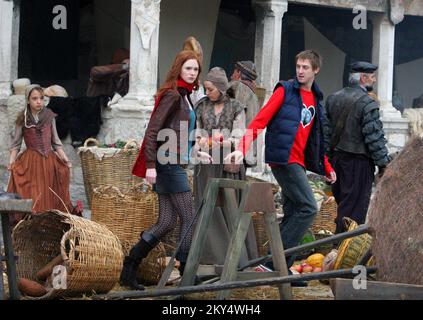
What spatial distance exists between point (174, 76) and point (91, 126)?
532 cm

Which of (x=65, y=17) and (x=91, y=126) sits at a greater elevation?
(x=65, y=17)

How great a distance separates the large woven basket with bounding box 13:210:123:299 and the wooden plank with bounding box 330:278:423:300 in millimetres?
2018

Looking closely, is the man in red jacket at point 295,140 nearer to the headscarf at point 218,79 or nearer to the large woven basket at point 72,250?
the headscarf at point 218,79

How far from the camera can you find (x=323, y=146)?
804 cm

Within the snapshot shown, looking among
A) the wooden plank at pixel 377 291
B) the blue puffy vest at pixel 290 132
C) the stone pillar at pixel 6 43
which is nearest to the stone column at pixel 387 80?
the stone pillar at pixel 6 43

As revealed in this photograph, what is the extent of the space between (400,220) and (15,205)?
2268 mm

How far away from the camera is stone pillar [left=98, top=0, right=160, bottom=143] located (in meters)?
12.7

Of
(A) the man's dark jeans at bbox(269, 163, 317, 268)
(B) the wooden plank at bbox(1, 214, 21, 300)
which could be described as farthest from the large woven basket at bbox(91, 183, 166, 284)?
(B) the wooden plank at bbox(1, 214, 21, 300)

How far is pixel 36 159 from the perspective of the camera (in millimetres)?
10609

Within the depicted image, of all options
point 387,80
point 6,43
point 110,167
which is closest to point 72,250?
point 110,167

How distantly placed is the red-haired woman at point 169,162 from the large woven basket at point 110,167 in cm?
334

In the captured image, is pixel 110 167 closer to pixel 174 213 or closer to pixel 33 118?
pixel 33 118
